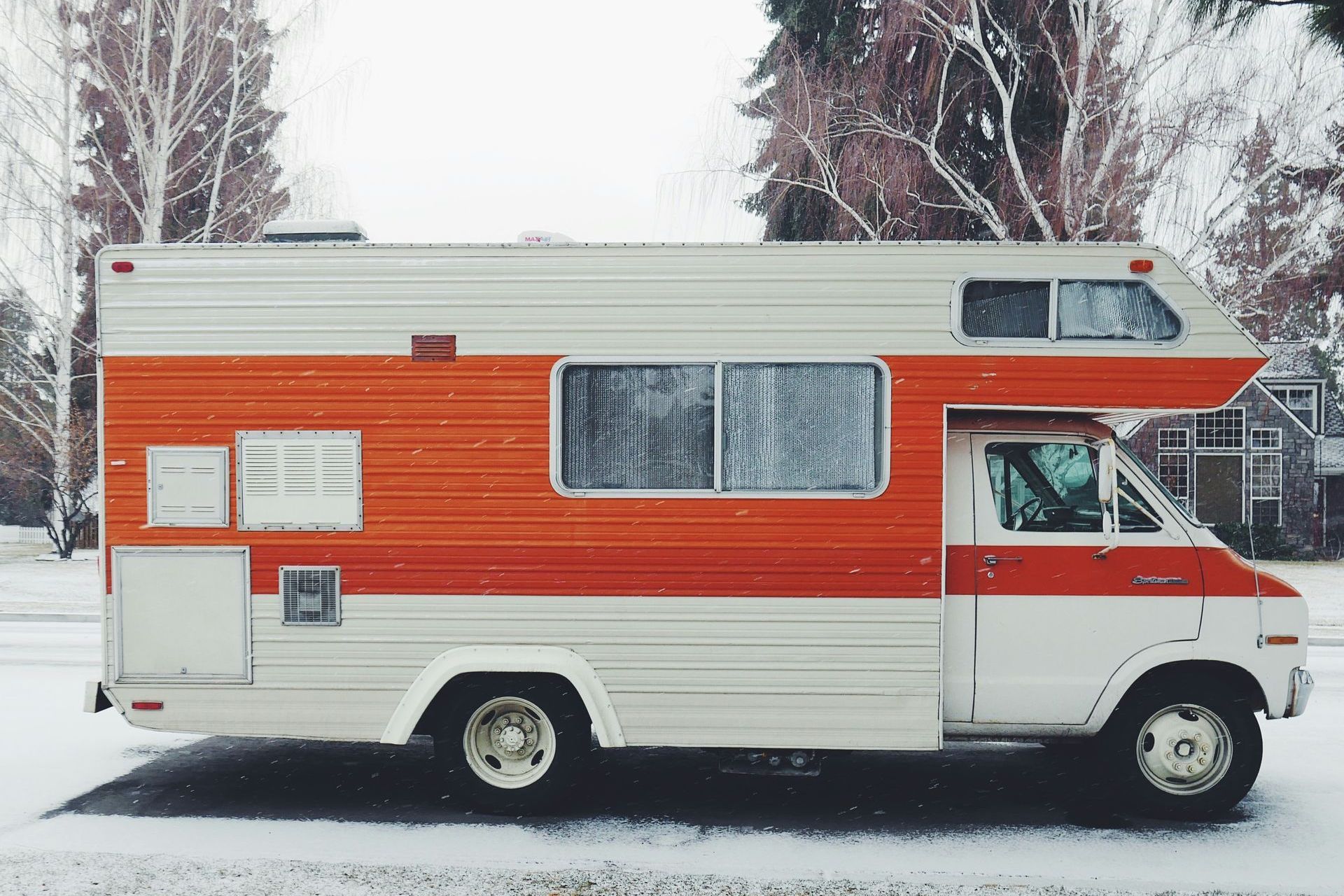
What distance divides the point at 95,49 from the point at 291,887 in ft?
59.7

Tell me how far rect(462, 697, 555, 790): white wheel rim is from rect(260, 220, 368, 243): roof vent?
104 inches

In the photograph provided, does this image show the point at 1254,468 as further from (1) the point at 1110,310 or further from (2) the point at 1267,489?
(1) the point at 1110,310

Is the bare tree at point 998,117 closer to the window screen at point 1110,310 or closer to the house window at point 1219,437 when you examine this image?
the window screen at point 1110,310

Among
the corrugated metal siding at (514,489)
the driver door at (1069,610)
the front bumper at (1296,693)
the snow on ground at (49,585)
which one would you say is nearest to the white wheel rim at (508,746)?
the corrugated metal siding at (514,489)

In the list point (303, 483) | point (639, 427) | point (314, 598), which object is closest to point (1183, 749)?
point (639, 427)

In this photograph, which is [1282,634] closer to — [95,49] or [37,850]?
[37,850]

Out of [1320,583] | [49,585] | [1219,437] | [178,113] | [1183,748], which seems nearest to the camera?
[1183,748]

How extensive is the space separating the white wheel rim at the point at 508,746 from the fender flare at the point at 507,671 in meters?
0.28

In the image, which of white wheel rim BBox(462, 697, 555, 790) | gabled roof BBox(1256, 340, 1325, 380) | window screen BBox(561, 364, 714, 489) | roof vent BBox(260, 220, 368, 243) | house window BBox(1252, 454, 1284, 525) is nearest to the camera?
window screen BBox(561, 364, 714, 489)

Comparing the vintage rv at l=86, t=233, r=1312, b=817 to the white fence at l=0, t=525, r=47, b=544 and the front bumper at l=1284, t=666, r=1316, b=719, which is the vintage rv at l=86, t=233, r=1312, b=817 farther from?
the white fence at l=0, t=525, r=47, b=544

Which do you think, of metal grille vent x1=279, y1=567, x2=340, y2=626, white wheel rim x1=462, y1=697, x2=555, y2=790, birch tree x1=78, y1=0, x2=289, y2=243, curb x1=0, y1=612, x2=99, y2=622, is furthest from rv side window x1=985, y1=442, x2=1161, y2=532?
birch tree x1=78, y1=0, x2=289, y2=243

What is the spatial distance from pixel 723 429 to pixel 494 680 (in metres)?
1.76

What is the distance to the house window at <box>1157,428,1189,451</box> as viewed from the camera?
27688 millimetres

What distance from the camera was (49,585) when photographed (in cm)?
1636
